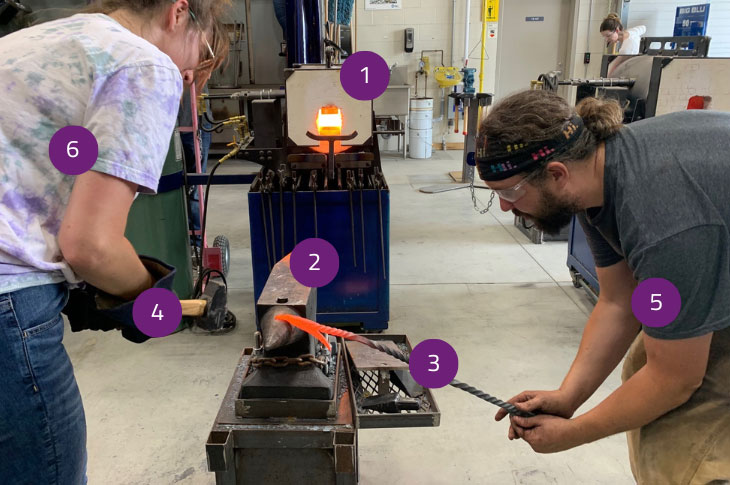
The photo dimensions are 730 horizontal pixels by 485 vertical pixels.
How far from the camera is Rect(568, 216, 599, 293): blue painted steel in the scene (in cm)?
259

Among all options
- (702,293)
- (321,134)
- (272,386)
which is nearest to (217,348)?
(321,134)

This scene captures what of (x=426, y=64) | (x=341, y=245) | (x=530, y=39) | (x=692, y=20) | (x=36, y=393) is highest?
(x=692, y=20)

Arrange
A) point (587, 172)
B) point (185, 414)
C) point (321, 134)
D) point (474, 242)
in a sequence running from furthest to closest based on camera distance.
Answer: point (474, 242), point (321, 134), point (185, 414), point (587, 172)

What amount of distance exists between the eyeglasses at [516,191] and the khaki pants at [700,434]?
41 cm

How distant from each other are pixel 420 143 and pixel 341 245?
4.33m

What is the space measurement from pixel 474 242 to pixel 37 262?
10.3 ft

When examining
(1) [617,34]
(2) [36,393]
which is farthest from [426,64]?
(2) [36,393]

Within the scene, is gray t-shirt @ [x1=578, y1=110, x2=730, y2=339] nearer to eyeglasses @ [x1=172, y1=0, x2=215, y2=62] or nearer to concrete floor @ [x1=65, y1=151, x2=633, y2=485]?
eyeglasses @ [x1=172, y1=0, x2=215, y2=62]

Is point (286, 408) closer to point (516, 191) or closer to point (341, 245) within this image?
point (516, 191)

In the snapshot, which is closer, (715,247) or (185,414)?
(715,247)

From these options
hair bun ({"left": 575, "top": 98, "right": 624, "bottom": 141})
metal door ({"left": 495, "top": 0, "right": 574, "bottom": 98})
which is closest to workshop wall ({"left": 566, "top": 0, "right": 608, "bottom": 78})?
metal door ({"left": 495, "top": 0, "right": 574, "bottom": 98})

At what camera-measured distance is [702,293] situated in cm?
78

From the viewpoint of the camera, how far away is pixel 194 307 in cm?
91

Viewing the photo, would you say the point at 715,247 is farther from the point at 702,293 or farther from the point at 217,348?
the point at 217,348
